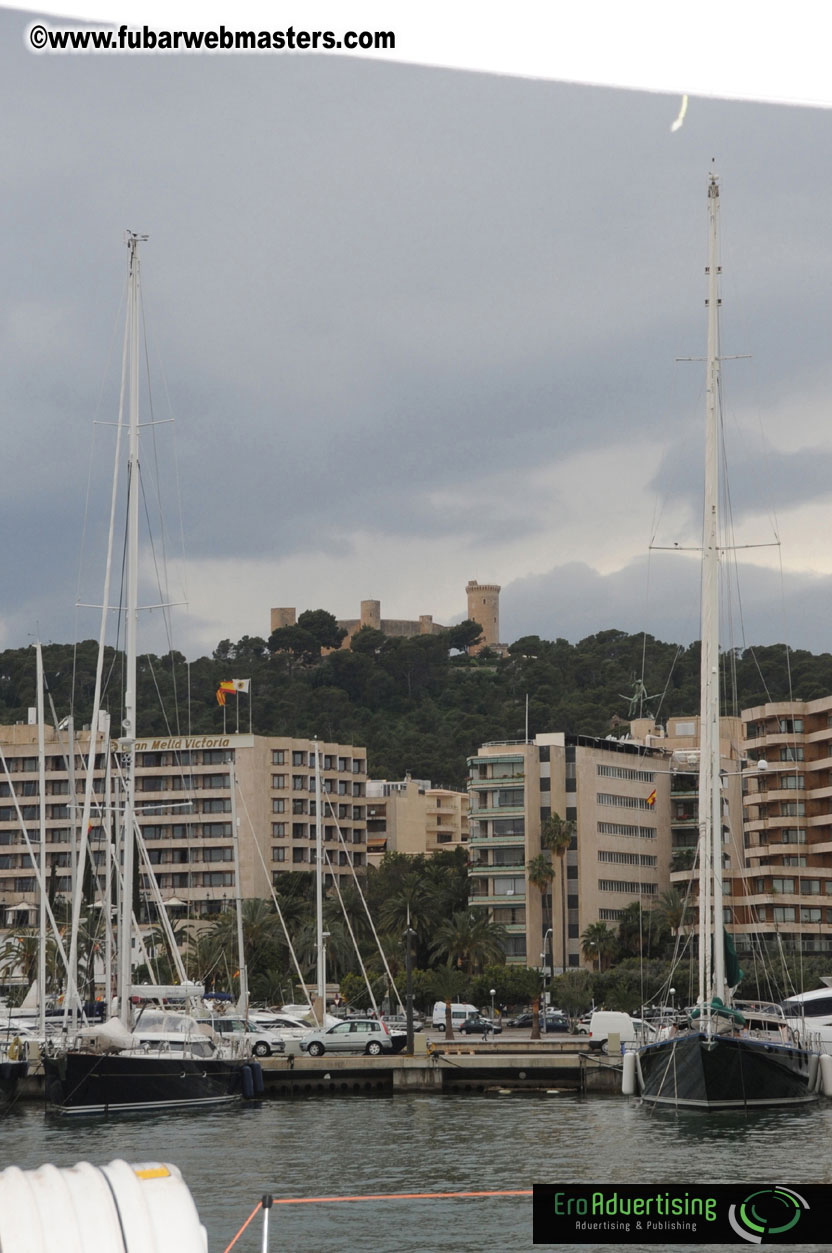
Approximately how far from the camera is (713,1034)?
2738cm

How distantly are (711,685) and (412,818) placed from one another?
7244 centimetres

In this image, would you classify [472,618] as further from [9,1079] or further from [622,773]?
[9,1079]

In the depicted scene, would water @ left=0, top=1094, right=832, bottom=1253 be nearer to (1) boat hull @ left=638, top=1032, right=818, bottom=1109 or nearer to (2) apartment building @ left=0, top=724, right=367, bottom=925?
(1) boat hull @ left=638, top=1032, right=818, bottom=1109

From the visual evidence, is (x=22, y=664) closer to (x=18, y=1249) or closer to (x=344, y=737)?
(x=344, y=737)

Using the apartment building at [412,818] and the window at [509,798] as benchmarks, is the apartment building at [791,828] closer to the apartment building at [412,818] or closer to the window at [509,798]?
the window at [509,798]

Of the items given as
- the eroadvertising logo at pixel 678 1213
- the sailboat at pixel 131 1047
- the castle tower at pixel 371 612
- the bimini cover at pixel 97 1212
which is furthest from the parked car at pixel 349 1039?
the castle tower at pixel 371 612

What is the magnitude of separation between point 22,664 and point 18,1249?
114m

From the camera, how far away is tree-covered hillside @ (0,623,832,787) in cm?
10138

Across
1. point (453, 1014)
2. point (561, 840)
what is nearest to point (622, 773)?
point (561, 840)

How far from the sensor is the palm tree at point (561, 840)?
7894 cm

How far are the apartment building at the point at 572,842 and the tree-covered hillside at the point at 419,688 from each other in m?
12.0

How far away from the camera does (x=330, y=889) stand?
86.2 m

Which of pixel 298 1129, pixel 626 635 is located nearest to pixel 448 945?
pixel 298 1129

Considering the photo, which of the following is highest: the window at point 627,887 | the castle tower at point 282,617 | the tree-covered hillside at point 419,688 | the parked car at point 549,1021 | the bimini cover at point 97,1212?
the castle tower at point 282,617
